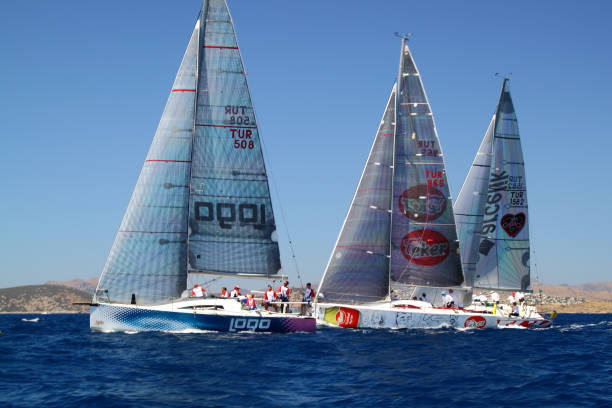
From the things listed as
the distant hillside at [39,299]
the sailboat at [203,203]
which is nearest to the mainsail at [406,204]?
the sailboat at [203,203]

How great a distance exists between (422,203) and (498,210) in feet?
30.9

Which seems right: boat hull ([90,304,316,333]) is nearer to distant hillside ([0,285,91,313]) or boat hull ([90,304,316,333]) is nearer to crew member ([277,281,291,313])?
crew member ([277,281,291,313])

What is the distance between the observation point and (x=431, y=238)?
38625mm

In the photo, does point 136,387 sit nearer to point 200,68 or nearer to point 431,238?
point 200,68

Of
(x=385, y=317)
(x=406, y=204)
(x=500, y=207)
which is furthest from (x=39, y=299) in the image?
(x=385, y=317)

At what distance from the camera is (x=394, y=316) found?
117 feet

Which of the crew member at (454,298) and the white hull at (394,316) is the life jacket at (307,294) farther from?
the crew member at (454,298)

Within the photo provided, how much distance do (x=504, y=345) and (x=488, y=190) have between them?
58.8 feet

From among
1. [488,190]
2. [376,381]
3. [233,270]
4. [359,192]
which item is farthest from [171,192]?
[488,190]

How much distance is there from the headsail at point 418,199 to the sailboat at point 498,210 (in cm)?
650

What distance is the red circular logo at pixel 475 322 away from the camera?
37.1 meters

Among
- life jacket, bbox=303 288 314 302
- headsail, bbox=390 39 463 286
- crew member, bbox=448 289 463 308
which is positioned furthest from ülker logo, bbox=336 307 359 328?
crew member, bbox=448 289 463 308

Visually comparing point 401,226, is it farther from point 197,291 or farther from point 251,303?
point 197,291

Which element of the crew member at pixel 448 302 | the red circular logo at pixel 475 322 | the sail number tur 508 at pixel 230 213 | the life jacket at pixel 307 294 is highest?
the sail number tur 508 at pixel 230 213
